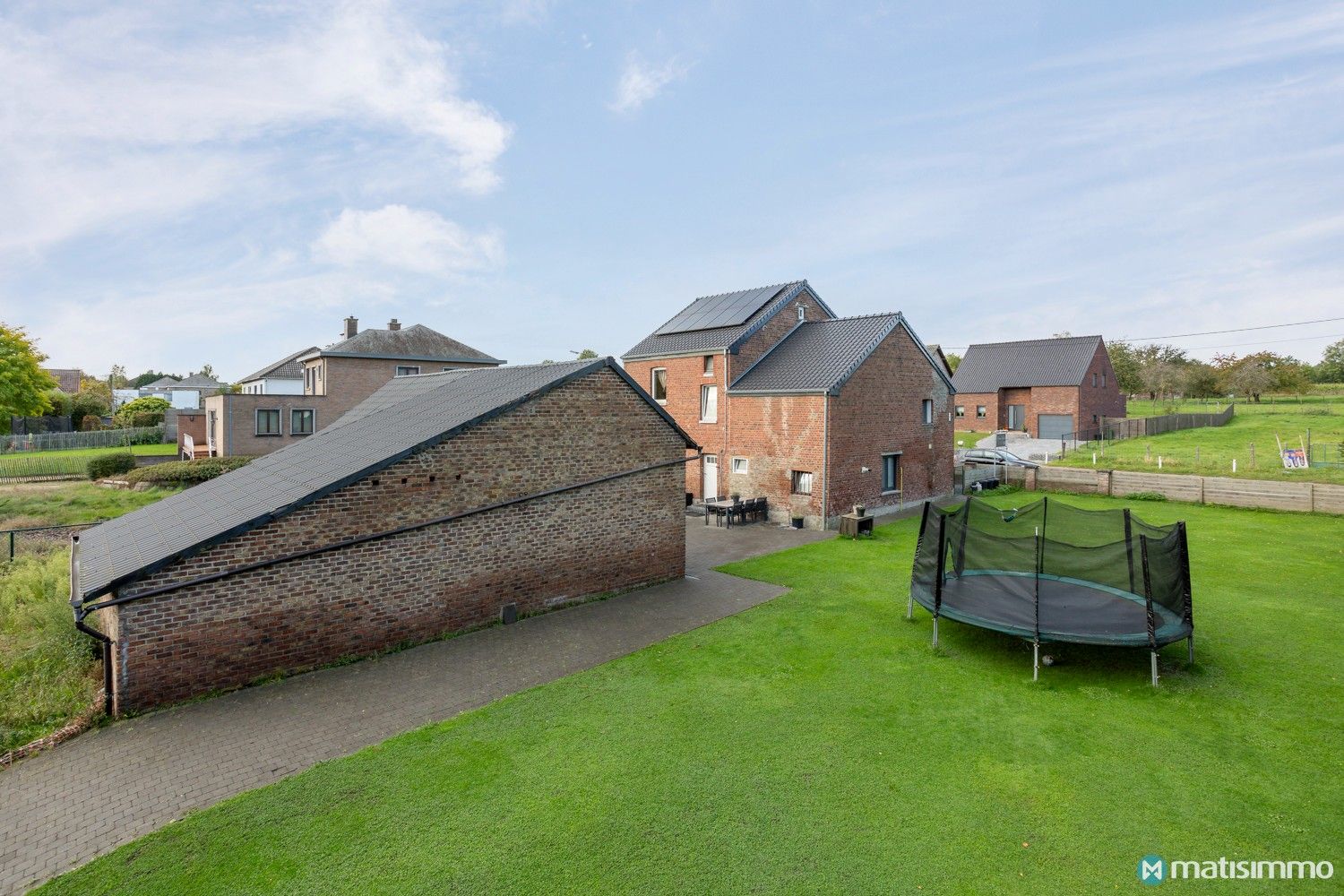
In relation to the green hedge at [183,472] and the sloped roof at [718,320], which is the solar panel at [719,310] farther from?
the green hedge at [183,472]

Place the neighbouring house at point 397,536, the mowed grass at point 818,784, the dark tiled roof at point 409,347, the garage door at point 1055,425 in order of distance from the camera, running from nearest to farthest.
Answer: the mowed grass at point 818,784, the neighbouring house at point 397,536, the dark tiled roof at point 409,347, the garage door at point 1055,425

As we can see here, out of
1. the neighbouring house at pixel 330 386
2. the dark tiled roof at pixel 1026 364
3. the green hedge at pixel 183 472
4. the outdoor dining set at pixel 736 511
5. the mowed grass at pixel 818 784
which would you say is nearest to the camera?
the mowed grass at pixel 818 784

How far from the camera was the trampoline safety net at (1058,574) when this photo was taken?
9117 mm

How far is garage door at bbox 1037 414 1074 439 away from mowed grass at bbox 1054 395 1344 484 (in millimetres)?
3404

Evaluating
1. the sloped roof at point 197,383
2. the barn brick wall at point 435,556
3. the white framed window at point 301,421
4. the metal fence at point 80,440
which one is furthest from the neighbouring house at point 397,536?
the sloped roof at point 197,383

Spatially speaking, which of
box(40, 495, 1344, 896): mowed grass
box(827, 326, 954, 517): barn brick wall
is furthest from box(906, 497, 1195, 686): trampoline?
box(827, 326, 954, 517): barn brick wall

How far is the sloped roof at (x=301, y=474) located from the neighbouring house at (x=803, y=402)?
785 centimetres

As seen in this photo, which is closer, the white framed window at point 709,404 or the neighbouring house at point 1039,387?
the white framed window at point 709,404

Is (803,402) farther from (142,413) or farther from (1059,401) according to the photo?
(142,413)

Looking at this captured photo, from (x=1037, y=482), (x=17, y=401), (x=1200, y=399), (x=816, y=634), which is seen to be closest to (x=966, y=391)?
(x=1037, y=482)

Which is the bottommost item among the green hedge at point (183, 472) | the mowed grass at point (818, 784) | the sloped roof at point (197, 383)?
the mowed grass at point (818, 784)

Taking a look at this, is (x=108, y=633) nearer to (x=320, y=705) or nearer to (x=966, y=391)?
(x=320, y=705)

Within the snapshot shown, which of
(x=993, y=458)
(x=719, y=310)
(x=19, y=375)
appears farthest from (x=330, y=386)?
(x=993, y=458)

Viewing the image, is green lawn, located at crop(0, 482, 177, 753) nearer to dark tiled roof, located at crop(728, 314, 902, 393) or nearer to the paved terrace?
the paved terrace
